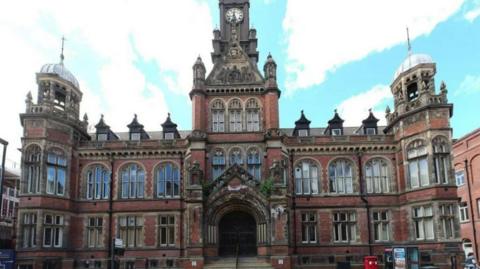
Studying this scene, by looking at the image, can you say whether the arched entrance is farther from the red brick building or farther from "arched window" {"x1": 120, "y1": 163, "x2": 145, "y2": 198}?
the red brick building

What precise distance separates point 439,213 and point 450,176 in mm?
2875

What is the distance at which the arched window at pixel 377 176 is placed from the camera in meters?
35.9

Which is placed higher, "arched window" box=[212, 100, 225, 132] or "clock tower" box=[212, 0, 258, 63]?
"clock tower" box=[212, 0, 258, 63]

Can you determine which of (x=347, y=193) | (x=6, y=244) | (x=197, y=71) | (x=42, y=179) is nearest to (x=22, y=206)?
(x=42, y=179)

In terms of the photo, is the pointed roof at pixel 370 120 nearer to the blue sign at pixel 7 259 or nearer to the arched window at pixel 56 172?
the arched window at pixel 56 172

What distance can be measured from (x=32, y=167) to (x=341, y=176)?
24437 millimetres

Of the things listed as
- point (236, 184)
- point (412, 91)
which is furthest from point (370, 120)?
point (236, 184)

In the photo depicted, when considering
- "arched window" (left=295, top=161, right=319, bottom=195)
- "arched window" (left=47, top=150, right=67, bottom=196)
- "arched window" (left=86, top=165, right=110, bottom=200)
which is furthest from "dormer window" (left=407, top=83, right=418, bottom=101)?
"arched window" (left=47, top=150, right=67, bottom=196)

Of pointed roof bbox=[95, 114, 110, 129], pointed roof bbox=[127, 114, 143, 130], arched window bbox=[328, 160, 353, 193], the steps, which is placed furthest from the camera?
pointed roof bbox=[127, 114, 143, 130]

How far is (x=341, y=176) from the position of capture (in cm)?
3638

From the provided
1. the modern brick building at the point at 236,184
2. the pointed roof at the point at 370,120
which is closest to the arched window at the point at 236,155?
the modern brick building at the point at 236,184

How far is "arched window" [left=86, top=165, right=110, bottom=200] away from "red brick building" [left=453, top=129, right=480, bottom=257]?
32613mm

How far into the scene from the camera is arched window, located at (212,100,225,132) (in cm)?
3591

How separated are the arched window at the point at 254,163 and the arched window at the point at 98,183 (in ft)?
39.3
